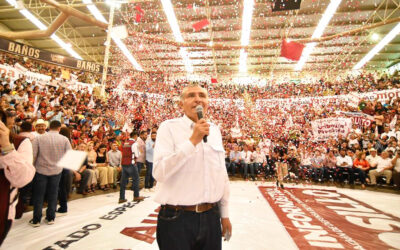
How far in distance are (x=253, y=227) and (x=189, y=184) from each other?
2365 millimetres

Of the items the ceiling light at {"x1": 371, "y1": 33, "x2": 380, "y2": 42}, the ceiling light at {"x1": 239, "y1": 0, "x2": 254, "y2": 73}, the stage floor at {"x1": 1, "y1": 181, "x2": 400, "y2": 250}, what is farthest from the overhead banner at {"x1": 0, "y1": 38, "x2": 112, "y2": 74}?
the ceiling light at {"x1": 371, "y1": 33, "x2": 380, "y2": 42}

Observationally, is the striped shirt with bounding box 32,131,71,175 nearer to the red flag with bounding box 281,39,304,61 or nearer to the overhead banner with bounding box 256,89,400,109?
the red flag with bounding box 281,39,304,61

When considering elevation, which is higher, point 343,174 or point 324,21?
point 324,21

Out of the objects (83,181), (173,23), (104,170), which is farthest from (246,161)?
(173,23)

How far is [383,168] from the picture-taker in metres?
6.46

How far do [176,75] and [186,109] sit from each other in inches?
685

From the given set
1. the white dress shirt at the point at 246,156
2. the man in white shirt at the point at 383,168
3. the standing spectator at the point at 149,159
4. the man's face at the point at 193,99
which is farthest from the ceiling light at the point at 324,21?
the man's face at the point at 193,99

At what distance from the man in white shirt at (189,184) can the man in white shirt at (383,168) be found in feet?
24.3

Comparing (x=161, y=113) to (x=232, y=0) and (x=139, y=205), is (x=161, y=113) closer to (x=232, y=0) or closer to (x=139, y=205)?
(x=232, y=0)

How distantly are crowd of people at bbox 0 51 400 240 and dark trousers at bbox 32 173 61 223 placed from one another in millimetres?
14

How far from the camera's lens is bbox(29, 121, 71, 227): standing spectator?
3019 mm

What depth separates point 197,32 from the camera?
38.5 feet

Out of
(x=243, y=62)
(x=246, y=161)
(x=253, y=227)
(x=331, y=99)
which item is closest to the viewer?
(x=253, y=227)

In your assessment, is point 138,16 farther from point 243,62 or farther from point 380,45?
point 380,45
